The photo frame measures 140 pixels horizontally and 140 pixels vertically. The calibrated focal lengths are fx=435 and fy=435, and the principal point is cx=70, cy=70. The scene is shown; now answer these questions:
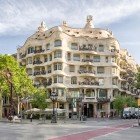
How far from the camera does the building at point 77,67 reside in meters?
94.6

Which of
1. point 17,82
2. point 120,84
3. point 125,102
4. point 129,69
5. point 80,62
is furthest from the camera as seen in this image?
point 129,69

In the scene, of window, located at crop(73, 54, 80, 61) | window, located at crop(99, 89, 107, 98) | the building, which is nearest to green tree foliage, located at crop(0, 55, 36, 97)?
the building

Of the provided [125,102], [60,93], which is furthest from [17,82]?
[125,102]

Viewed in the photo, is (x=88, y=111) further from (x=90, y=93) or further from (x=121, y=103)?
(x=121, y=103)

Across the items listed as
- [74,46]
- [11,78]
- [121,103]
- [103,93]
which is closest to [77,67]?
[74,46]

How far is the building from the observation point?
94.6 meters

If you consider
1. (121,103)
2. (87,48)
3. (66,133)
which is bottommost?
(66,133)

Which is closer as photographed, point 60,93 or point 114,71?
point 60,93

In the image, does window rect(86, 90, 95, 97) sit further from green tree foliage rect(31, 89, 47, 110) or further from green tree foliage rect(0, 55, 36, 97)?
green tree foliage rect(0, 55, 36, 97)

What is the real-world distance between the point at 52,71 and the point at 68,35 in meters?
8.98

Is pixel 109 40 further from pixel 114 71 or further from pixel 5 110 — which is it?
pixel 5 110

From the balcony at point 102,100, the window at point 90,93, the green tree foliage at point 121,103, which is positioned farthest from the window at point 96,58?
the green tree foliage at point 121,103

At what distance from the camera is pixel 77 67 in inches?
3851

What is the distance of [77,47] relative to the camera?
9856cm
